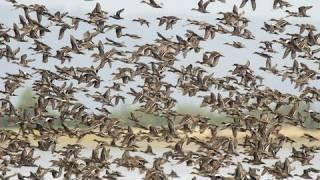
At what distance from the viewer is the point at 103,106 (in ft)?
100

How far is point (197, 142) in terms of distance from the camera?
29.6 m

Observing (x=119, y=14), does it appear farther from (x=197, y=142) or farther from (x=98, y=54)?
(x=197, y=142)

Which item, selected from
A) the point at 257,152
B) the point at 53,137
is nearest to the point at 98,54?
the point at 53,137

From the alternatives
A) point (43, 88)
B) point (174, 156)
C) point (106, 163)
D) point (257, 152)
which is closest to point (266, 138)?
point (257, 152)

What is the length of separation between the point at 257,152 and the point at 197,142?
1.92 meters

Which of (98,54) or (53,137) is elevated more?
(98,54)

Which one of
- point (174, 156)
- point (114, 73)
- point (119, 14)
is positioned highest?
point (119, 14)

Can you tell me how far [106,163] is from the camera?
2912cm

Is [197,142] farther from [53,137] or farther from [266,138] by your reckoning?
[53,137]

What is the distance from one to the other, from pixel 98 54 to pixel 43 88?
2.09 metres

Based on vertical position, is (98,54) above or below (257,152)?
above

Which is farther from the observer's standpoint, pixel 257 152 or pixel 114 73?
pixel 114 73

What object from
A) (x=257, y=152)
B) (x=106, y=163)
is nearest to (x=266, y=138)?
(x=257, y=152)

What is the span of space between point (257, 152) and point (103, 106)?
5.17 m
